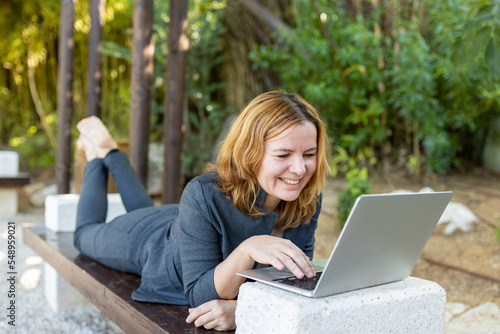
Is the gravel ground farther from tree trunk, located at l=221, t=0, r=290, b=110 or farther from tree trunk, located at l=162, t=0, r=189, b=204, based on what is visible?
tree trunk, located at l=221, t=0, r=290, b=110

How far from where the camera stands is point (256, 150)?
125 centimetres

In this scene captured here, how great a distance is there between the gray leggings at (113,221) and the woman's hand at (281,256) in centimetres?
76

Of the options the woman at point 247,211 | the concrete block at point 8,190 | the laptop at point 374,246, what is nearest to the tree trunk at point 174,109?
the concrete block at point 8,190

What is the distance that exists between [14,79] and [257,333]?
27.2 ft

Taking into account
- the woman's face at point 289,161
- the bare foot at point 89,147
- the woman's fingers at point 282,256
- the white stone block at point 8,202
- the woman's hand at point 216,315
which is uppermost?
the woman's face at point 289,161

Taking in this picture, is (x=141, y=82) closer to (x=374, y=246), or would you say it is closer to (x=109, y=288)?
(x=109, y=288)

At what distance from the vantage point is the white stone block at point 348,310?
94cm

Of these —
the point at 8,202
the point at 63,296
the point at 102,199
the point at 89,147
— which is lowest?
the point at 8,202

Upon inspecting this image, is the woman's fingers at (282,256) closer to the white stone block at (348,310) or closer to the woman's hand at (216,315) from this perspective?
the white stone block at (348,310)

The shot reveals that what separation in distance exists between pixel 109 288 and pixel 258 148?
73 cm

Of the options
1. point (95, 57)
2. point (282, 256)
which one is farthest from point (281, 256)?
point (95, 57)

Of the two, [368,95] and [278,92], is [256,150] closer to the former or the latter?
[278,92]

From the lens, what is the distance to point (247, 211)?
135 cm

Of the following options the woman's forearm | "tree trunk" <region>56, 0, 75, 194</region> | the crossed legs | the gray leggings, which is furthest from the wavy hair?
"tree trunk" <region>56, 0, 75, 194</region>
